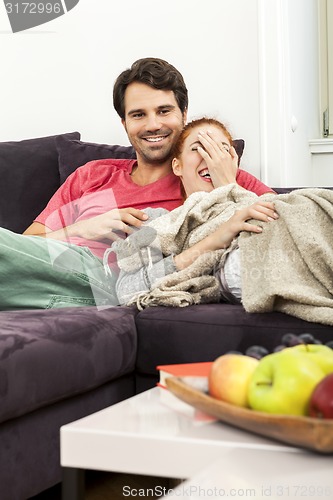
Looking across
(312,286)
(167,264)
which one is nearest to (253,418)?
(312,286)

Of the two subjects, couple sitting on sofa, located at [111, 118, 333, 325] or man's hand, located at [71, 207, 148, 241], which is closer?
couple sitting on sofa, located at [111, 118, 333, 325]

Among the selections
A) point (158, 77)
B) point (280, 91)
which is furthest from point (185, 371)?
point (280, 91)

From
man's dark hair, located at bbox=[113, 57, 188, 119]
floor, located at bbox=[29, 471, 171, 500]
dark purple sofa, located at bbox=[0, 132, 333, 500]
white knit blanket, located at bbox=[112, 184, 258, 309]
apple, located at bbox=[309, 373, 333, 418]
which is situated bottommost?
floor, located at bbox=[29, 471, 171, 500]

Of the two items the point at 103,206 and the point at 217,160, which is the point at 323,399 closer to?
the point at 217,160

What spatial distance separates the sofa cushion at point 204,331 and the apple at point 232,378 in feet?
2.56

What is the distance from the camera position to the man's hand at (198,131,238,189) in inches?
87.3

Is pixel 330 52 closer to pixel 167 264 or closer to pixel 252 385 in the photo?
pixel 167 264

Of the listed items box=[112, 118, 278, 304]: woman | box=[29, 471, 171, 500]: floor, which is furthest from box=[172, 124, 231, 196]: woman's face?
box=[29, 471, 171, 500]: floor

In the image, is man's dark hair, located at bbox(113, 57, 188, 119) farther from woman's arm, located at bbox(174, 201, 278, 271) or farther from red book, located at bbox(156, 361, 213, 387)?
red book, located at bbox(156, 361, 213, 387)

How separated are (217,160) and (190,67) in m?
0.83

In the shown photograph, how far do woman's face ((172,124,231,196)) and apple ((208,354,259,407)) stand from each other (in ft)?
4.52

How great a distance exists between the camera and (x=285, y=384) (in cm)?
A: 80

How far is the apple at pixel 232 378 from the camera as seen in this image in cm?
85

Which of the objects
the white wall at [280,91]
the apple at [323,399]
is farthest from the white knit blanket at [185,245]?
the apple at [323,399]
